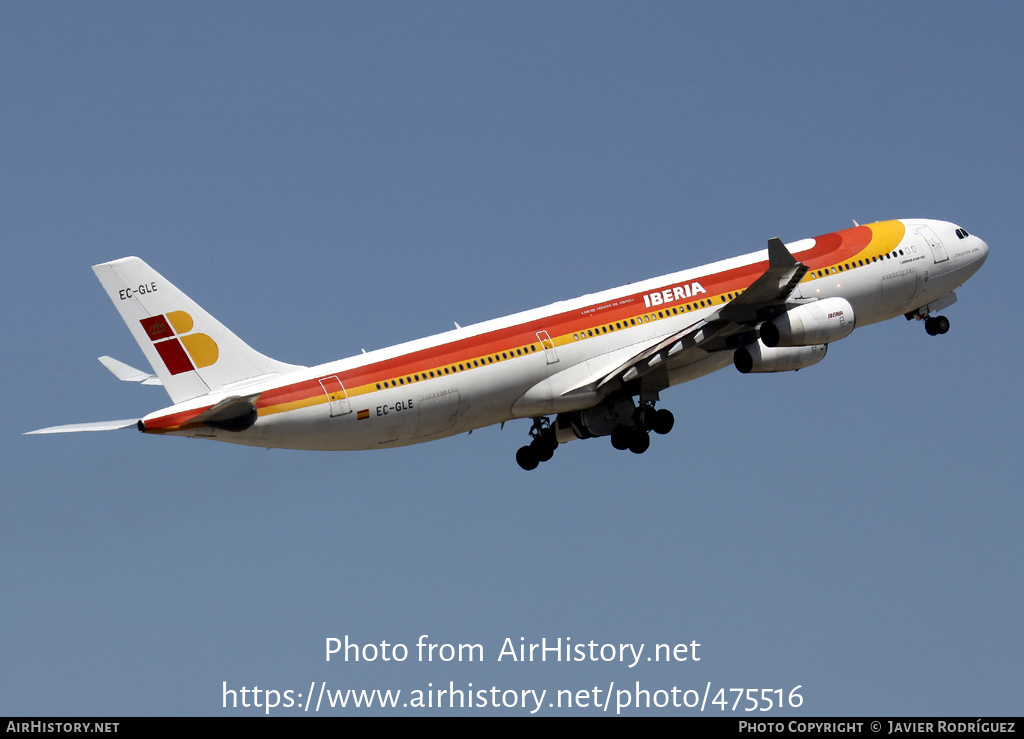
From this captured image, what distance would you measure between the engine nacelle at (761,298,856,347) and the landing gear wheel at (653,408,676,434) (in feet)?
15.4

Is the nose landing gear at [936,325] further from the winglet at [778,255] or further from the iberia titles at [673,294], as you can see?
the winglet at [778,255]

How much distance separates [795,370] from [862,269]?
22.7 ft

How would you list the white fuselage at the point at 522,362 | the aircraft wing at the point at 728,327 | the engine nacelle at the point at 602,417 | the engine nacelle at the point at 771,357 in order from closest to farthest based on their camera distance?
the white fuselage at the point at 522,362
the aircraft wing at the point at 728,327
the engine nacelle at the point at 771,357
the engine nacelle at the point at 602,417

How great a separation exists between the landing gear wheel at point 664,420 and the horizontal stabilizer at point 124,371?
55.3 feet

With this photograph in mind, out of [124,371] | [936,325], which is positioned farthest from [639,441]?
[124,371]

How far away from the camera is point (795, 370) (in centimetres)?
4712

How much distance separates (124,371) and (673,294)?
18.8 meters

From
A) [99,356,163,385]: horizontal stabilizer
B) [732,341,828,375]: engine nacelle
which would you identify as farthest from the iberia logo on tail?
[732,341,828,375]: engine nacelle

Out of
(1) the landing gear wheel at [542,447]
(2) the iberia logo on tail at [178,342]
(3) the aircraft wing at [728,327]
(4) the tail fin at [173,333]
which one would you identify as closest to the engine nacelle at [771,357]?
(3) the aircraft wing at [728,327]

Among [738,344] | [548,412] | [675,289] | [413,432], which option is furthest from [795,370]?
[413,432]

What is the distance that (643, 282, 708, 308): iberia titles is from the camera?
49.1m

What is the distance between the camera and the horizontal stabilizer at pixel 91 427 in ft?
129

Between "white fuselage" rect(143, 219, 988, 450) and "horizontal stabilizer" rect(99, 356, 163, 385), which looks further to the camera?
"horizontal stabilizer" rect(99, 356, 163, 385)

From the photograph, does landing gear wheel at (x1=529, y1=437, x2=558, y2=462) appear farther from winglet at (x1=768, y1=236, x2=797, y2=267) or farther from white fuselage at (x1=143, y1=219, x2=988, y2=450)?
winglet at (x1=768, y1=236, x2=797, y2=267)
